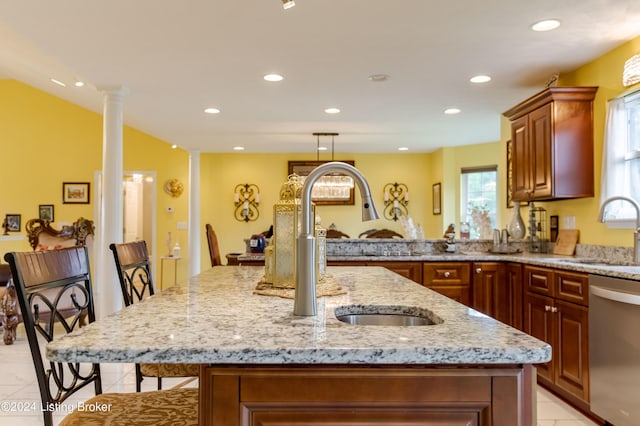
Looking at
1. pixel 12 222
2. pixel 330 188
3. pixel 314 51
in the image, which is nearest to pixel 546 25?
pixel 314 51

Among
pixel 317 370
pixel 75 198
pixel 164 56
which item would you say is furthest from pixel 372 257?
pixel 75 198

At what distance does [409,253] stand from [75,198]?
19.2ft

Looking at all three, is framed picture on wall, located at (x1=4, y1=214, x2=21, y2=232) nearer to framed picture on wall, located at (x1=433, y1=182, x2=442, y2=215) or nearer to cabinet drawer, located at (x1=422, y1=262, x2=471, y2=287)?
cabinet drawer, located at (x1=422, y1=262, x2=471, y2=287)

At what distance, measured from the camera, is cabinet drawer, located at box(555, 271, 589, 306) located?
2.67 metres

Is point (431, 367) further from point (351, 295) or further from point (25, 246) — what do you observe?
point (25, 246)

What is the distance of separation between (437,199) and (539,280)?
15.3 feet

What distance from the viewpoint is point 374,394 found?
893 millimetres

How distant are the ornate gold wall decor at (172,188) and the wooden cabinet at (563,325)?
610cm

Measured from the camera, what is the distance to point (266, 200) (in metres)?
8.20

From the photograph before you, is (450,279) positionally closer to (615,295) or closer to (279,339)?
(615,295)

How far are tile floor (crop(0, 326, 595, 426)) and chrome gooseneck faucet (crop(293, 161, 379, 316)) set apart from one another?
211 cm

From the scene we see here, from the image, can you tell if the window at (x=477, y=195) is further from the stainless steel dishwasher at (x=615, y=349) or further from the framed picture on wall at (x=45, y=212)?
the framed picture on wall at (x=45, y=212)

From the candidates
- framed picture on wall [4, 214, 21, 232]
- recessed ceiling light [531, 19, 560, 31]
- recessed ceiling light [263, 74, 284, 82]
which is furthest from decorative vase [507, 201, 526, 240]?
framed picture on wall [4, 214, 21, 232]

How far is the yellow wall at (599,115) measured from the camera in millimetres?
3143
